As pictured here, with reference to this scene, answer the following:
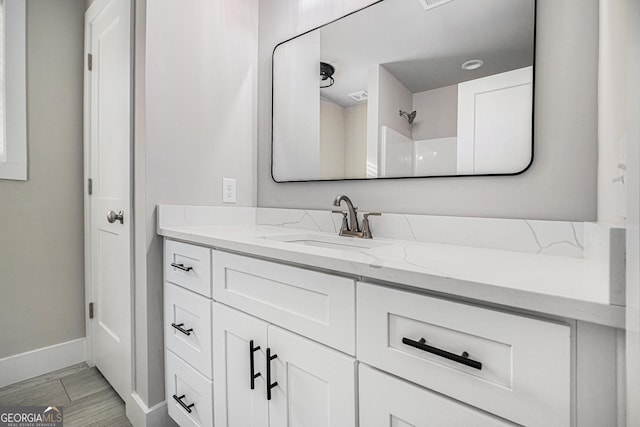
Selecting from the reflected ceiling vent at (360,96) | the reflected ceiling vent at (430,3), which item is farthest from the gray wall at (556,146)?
the reflected ceiling vent at (360,96)

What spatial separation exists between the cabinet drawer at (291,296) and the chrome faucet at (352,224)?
1.38 feet

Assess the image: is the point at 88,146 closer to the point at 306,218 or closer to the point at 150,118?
the point at 150,118

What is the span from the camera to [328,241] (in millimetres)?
1253

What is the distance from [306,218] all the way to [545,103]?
3.33 feet

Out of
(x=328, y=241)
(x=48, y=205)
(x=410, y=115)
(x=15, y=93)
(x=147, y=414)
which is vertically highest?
(x=15, y=93)

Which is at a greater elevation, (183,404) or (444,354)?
(444,354)

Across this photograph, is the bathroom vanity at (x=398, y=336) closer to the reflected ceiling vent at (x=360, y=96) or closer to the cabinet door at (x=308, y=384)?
the cabinet door at (x=308, y=384)

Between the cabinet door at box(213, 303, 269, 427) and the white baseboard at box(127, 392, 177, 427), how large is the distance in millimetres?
451

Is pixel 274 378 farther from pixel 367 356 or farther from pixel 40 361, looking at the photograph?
pixel 40 361

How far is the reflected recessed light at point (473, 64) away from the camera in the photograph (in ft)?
3.57

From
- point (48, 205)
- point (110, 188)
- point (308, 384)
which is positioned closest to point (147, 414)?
point (308, 384)

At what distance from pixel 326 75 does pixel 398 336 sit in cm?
127

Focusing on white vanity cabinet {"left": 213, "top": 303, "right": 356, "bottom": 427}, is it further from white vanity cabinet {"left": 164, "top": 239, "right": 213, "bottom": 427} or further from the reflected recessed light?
the reflected recessed light

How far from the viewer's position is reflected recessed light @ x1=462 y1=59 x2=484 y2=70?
3.57 feet
